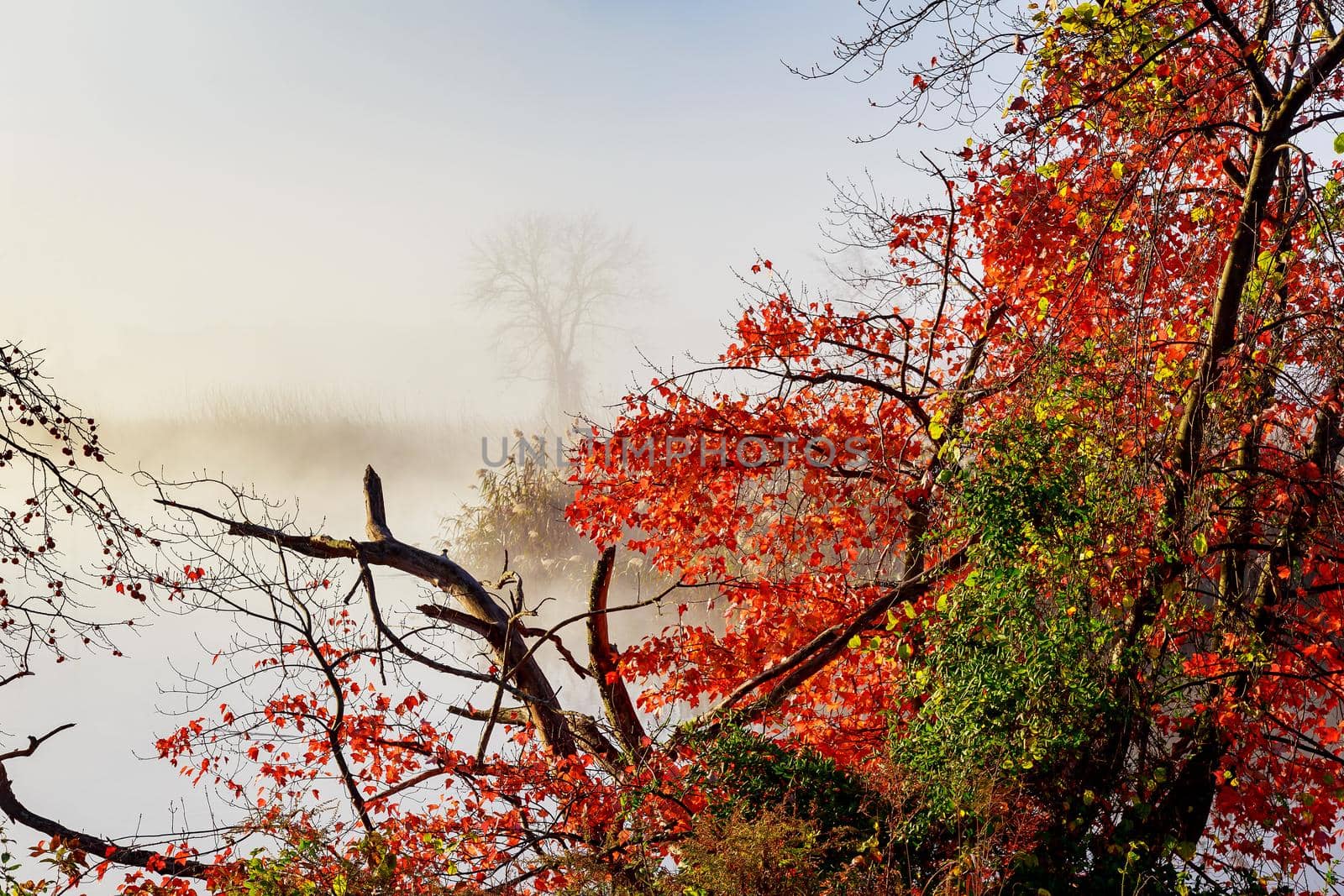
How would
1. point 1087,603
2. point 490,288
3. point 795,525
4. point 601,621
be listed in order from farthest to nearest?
point 490,288, point 795,525, point 601,621, point 1087,603

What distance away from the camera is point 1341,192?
4777 mm

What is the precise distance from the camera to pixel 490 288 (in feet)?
91.8

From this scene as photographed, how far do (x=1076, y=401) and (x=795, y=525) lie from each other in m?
3.64

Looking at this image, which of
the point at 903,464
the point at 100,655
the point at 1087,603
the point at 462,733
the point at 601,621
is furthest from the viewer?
the point at 100,655

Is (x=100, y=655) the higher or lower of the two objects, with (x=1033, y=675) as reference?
higher

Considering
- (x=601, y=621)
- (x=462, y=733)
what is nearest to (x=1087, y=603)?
(x=601, y=621)

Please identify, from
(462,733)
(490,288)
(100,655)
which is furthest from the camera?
(490,288)

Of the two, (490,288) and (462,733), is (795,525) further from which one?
(490,288)

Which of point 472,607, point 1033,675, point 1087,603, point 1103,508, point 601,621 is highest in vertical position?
point 472,607

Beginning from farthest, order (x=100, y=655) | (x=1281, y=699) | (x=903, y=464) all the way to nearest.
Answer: (x=100, y=655)
(x=903, y=464)
(x=1281, y=699)

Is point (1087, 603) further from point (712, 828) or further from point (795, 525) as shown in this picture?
point (795, 525)

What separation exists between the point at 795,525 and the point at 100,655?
17.0 m

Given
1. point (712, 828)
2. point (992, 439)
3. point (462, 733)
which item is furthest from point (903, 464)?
point (462, 733)

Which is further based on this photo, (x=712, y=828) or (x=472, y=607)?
(x=472, y=607)
